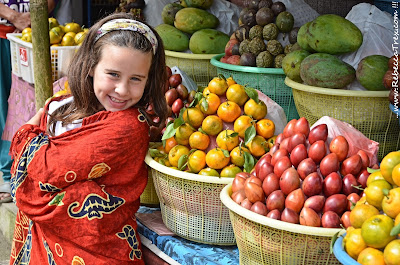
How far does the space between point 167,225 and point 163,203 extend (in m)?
0.11

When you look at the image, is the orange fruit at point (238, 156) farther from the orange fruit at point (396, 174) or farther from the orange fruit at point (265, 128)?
the orange fruit at point (396, 174)

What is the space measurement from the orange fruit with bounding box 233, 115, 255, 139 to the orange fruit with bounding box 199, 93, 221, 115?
143mm

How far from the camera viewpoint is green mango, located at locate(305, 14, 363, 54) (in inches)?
115

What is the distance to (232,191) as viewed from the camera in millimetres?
2180

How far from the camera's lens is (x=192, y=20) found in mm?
4125

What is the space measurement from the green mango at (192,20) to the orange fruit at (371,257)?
2.91 m

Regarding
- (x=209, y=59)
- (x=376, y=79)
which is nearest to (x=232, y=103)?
(x=376, y=79)

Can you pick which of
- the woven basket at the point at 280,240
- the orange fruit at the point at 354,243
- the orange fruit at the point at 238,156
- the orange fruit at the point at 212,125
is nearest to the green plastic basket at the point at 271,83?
the orange fruit at the point at 212,125

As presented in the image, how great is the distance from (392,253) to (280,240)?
1.73 feet

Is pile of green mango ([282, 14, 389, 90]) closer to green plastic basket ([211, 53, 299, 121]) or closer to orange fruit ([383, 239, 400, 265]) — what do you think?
green plastic basket ([211, 53, 299, 121])

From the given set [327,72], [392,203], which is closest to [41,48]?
[327,72]

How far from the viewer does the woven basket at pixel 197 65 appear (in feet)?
12.8

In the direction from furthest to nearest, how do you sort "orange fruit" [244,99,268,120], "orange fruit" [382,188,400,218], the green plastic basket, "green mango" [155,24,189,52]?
"green mango" [155,24,189,52]
the green plastic basket
"orange fruit" [244,99,268,120]
"orange fruit" [382,188,400,218]

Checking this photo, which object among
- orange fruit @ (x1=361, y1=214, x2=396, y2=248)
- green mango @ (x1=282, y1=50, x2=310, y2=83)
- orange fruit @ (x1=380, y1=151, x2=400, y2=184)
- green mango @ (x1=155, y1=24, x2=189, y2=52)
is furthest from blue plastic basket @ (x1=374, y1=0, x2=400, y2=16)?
orange fruit @ (x1=361, y1=214, x2=396, y2=248)
